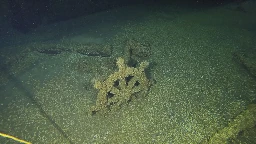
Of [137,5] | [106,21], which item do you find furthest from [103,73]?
[137,5]

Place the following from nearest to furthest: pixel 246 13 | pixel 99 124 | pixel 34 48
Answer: pixel 99 124 < pixel 34 48 < pixel 246 13

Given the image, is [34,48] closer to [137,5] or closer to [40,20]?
[40,20]

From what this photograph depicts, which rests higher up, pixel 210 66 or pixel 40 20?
pixel 40 20

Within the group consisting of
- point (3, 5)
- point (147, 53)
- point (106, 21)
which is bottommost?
point (147, 53)

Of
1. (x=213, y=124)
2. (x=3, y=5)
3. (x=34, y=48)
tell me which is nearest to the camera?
(x=213, y=124)

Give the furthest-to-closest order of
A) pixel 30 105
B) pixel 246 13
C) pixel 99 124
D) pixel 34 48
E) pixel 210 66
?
pixel 246 13 → pixel 34 48 → pixel 210 66 → pixel 30 105 → pixel 99 124

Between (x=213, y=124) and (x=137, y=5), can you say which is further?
(x=137, y=5)

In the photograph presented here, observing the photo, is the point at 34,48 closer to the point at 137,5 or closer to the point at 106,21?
the point at 106,21

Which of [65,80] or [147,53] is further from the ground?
[147,53]

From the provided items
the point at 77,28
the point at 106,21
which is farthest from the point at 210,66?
the point at 77,28
